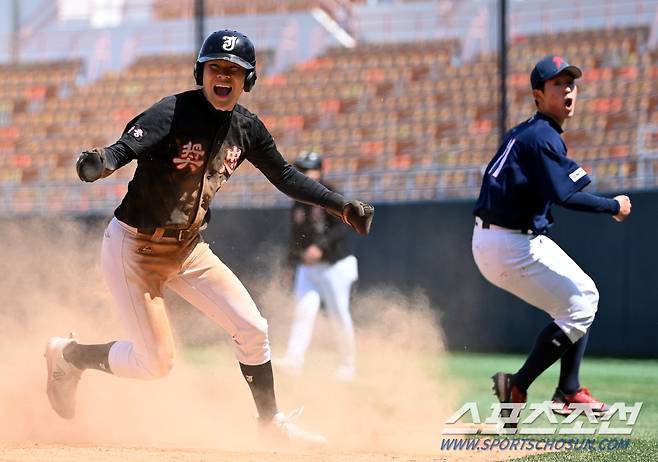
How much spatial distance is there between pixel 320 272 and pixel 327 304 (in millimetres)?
285

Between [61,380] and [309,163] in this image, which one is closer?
[61,380]

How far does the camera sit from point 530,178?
19.9ft

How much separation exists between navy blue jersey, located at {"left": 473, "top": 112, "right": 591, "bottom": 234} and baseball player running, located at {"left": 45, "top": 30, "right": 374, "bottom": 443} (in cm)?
79

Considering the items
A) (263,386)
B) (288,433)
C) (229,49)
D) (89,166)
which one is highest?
(229,49)

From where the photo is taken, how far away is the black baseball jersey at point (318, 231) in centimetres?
946

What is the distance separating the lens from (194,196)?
5.69m

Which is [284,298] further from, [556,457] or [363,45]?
[363,45]

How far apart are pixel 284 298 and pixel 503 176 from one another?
4858mm

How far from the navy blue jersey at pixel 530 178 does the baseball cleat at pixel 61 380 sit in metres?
2.50

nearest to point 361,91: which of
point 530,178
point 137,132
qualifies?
point 530,178

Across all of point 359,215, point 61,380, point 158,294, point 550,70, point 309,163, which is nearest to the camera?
point 359,215

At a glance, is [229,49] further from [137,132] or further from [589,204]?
[589,204]

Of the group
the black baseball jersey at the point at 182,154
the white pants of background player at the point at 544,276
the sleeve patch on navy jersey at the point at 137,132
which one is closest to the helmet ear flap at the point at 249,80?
the black baseball jersey at the point at 182,154

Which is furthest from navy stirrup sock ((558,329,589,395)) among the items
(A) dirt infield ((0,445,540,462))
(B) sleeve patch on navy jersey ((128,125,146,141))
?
(B) sleeve patch on navy jersey ((128,125,146,141))
